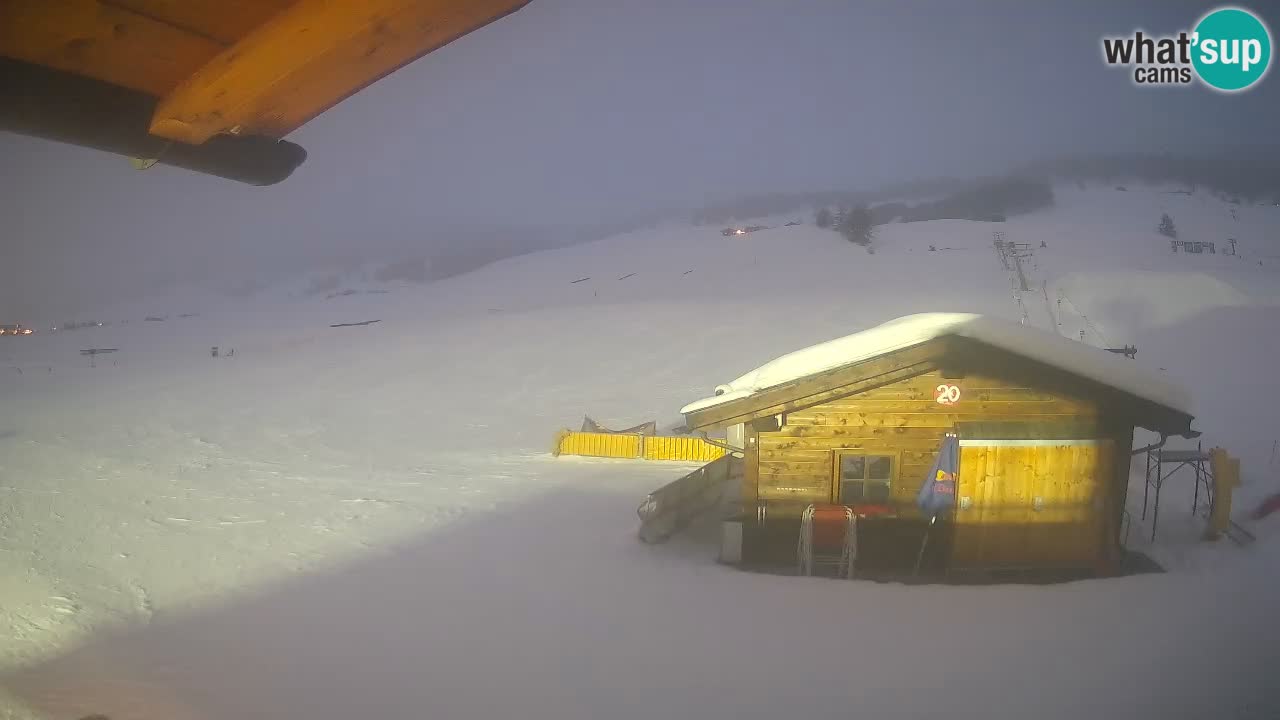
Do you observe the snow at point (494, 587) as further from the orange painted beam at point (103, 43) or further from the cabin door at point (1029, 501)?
the orange painted beam at point (103, 43)

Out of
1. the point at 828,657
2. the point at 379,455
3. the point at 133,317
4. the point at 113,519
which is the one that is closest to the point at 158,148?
the point at 828,657

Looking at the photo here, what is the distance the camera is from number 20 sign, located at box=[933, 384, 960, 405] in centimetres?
1259

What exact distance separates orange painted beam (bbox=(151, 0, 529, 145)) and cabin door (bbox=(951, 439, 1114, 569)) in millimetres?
12253

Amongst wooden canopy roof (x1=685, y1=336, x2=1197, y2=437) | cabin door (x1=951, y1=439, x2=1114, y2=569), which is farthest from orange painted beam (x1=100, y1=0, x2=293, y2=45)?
cabin door (x1=951, y1=439, x2=1114, y2=569)

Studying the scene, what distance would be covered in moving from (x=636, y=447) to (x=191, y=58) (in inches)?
911

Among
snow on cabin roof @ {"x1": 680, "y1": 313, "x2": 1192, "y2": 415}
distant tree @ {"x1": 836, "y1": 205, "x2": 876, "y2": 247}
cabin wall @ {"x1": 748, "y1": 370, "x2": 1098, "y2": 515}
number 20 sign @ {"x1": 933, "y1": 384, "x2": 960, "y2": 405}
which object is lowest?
cabin wall @ {"x1": 748, "y1": 370, "x2": 1098, "y2": 515}

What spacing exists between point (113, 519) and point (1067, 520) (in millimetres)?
20759

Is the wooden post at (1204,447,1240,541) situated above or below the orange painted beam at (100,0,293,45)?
below

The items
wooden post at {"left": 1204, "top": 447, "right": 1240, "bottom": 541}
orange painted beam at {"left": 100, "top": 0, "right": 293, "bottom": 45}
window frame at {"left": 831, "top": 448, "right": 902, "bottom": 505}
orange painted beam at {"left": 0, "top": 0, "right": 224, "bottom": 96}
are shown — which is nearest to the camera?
orange painted beam at {"left": 0, "top": 0, "right": 224, "bottom": 96}

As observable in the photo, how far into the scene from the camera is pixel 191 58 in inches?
80.2

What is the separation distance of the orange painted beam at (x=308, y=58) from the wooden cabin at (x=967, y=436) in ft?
35.5

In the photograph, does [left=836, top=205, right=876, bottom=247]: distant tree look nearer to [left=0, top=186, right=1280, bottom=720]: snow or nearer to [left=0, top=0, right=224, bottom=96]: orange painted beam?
[left=0, top=186, right=1280, bottom=720]: snow

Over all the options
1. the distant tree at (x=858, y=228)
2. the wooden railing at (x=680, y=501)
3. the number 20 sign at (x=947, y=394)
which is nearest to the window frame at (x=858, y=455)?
the number 20 sign at (x=947, y=394)

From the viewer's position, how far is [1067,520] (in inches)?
487
